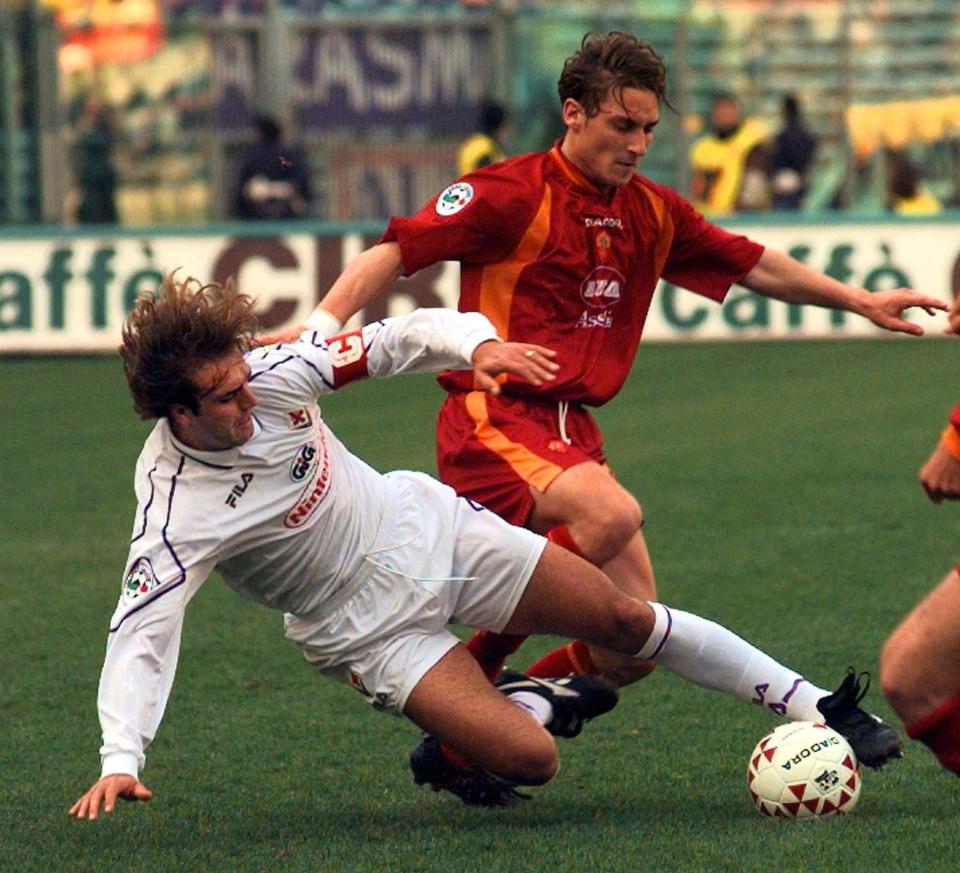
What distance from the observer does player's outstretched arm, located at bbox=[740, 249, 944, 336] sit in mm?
5910

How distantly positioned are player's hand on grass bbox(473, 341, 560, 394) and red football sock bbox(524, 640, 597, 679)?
1275 mm

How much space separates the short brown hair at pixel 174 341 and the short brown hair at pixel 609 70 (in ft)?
4.50

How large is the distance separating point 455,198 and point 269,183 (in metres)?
12.8

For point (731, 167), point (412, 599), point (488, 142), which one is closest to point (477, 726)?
point (412, 599)

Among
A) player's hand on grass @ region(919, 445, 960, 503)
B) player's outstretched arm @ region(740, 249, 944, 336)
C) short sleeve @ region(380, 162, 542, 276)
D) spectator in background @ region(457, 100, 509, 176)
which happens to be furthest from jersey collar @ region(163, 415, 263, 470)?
spectator in background @ region(457, 100, 509, 176)

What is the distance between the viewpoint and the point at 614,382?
5918 mm

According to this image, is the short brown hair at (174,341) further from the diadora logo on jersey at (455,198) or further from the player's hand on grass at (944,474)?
the player's hand on grass at (944,474)

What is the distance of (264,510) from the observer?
4.97 m

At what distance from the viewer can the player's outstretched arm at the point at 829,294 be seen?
19.4 feet

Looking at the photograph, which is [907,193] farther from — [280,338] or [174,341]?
[174,341]

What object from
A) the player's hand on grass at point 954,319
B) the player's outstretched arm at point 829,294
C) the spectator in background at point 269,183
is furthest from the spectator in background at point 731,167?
the player's hand on grass at point 954,319

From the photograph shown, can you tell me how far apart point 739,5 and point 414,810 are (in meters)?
17.7

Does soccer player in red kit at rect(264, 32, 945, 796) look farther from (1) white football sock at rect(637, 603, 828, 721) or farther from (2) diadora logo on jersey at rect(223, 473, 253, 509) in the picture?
(2) diadora logo on jersey at rect(223, 473, 253, 509)

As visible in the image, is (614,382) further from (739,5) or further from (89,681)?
(739,5)
